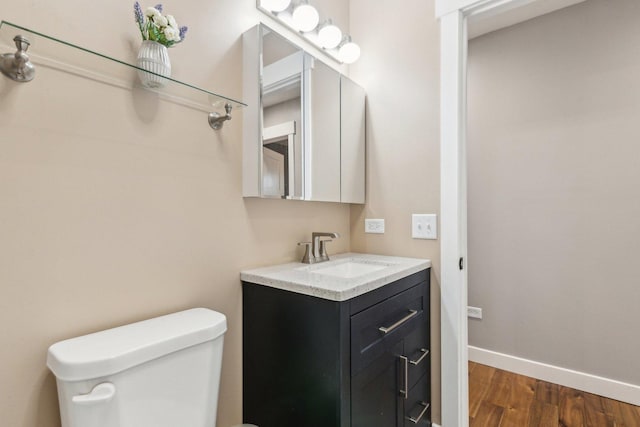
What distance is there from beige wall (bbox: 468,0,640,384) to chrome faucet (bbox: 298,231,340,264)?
144cm

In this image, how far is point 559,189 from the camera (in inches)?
81.7

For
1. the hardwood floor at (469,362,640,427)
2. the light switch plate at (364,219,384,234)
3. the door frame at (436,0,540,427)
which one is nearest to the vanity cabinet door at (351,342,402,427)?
the door frame at (436,0,540,427)

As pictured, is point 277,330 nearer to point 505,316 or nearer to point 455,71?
point 455,71

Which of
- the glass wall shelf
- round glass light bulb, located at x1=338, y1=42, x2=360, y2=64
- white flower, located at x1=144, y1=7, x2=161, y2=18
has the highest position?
Answer: round glass light bulb, located at x1=338, y1=42, x2=360, y2=64

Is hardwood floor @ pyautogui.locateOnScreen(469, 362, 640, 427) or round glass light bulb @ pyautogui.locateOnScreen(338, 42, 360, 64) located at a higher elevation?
round glass light bulb @ pyautogui.locateOnScreen(338, 42, 360, 64)

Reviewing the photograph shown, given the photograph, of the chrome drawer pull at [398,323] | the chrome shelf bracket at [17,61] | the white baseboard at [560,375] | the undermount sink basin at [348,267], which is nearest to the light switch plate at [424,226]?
the undermount sink basin at [348,267]

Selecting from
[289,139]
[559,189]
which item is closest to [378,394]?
[289,139]

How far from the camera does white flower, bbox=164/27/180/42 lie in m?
0.93

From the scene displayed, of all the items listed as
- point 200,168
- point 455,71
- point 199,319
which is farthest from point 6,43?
point 455,71

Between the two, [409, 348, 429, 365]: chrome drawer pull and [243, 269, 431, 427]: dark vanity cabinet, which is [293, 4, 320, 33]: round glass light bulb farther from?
[409, 348, 429, 365]: chrome drawer pull

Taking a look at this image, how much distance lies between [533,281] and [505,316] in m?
0.33

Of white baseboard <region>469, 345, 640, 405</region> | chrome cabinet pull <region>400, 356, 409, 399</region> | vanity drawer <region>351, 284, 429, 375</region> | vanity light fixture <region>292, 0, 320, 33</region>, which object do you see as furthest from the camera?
white baseboard <region>469, 345, 640, 405</region>

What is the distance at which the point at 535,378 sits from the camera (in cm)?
214

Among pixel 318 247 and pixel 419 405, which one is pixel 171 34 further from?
pixel 419 405
